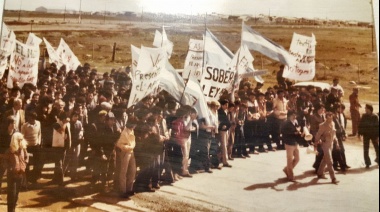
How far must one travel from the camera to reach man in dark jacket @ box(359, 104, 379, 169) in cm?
282

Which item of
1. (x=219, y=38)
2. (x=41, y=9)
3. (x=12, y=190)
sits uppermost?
(x=41, y=9)

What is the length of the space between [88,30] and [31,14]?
0.42m

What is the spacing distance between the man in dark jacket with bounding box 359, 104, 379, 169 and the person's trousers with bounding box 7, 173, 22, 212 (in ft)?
7.38

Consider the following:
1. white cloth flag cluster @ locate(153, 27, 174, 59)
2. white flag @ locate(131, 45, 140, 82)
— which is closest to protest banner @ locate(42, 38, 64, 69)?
white flag @ locate(131, 45, 140, 82)

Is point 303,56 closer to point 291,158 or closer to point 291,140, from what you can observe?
point 291,140

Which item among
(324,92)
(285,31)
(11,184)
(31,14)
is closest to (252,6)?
(285,31)

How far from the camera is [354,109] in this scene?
2879mm

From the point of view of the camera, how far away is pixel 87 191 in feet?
9.52

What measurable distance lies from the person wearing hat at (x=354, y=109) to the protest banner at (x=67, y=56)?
73.7 inches

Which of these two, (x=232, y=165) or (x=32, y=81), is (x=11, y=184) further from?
(x=232, y=165)

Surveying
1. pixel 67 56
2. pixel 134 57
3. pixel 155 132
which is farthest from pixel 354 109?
pixel 67 56

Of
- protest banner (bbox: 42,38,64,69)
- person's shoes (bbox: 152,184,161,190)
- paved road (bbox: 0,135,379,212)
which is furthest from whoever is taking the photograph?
protest banner (bbox: 42,38,64,69)

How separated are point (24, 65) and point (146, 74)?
0.89m

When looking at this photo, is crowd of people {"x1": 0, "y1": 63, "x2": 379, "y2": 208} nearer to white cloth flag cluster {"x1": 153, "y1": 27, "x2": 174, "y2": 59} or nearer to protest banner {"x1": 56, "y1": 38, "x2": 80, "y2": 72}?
protest banner {"x1": 56, "y1": 38, "x2": 80, "y2": 72}
